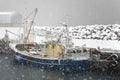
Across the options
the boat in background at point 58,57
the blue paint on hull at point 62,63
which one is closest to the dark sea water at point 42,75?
the blue paint on hull at point 62,63

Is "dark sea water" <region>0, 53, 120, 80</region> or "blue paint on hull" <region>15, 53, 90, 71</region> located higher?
"blue paint on hull" <region>15, 53, 90, 71</region>

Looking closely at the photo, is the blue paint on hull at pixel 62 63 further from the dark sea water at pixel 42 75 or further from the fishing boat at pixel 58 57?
the dark sea water at pixel 42 75

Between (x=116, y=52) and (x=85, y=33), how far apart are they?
84.0 feet

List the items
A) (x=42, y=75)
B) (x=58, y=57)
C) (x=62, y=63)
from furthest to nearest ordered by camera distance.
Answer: (x=58, y=57)
(x=62, y=63)
(x=42, y=75)

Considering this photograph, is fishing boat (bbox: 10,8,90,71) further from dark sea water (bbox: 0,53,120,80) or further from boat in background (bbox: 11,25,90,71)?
dark sea water (bbox: 0,53,120,80)

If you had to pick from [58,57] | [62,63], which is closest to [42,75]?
[62,63]

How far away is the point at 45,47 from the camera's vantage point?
40906 millimetres

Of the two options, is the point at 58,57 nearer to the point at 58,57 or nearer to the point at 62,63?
the point at 58,57

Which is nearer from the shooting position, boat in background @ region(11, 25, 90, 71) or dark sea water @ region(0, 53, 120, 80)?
dark sea water @ region(0, 53, 120, 80)

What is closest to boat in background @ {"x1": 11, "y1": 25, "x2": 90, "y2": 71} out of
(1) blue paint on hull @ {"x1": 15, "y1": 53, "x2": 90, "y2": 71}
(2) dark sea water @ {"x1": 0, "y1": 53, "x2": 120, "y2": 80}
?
(1) blue paint on hull @ {"x1": 15, "y1": 53, "x2": 90, "y2": 71}

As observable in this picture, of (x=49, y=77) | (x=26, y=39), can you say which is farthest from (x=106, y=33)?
(x=49, y=77)

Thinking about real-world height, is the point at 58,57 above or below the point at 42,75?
above

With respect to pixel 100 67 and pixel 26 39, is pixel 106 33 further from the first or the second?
pixel 100 67

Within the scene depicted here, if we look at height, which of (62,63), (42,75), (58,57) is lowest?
(42,75)
